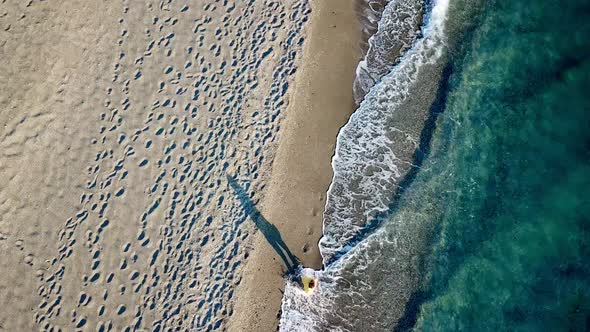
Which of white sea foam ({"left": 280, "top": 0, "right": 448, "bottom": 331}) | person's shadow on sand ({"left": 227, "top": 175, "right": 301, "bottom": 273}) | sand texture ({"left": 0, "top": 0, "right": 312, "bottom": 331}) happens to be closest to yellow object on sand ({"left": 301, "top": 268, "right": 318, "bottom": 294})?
white sea foam ({"left": 280, "top": 0, "right": 448, "bottom": 331})

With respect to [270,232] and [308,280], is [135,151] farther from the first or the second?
[308,280]

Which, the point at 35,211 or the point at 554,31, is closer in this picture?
the point at 35,211

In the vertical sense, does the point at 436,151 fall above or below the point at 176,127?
below

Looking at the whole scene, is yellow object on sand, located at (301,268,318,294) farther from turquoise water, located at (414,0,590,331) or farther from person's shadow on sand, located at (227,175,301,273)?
turquoise water, located at (414,0,590,331)

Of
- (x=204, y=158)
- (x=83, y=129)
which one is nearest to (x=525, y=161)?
(x=204, y=158)

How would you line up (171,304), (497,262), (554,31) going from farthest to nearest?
(554,31) < (497,262) < (171,304)

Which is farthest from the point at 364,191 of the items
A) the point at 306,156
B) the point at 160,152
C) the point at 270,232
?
the point at 160,152

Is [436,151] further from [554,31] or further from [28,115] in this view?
[28,115]

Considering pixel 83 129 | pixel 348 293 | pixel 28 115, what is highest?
pixel 28 115
